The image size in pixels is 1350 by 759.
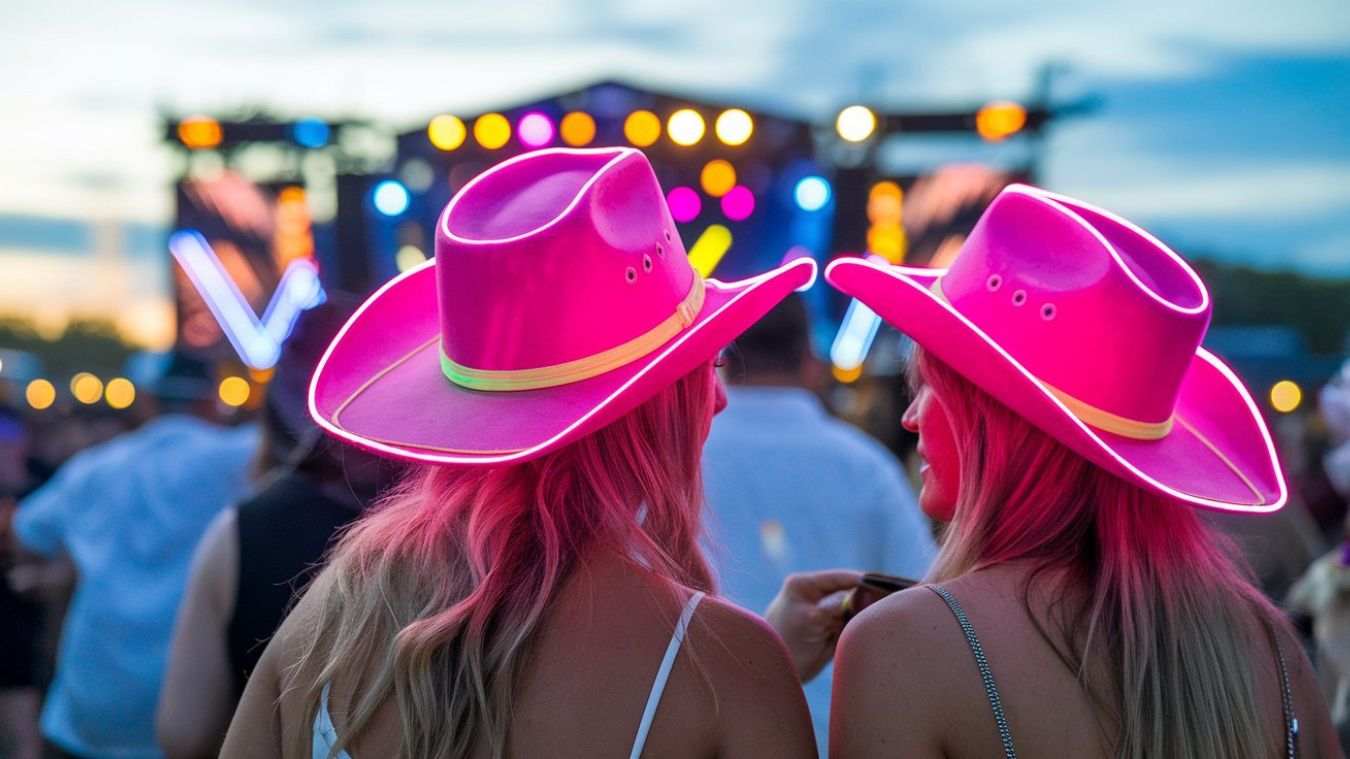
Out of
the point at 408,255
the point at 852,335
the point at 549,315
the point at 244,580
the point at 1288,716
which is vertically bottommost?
the point at 852,335

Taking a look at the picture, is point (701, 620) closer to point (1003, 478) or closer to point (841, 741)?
point (841, 741)

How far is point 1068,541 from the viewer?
1.84 m

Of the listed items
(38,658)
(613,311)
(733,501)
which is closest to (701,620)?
(613,311)

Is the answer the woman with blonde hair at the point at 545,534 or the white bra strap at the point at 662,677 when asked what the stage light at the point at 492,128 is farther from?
the white bra strap at the point at 662,677

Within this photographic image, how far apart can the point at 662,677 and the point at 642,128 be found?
19.7ft

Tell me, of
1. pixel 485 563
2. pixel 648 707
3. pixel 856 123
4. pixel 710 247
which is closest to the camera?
pixel 648 707

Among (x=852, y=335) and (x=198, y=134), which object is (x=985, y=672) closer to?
(x=852, y=335)

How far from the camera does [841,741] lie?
1738 millimetres

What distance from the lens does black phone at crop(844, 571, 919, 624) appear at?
2043mm

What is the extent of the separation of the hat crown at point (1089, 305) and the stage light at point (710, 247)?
5.83 metres

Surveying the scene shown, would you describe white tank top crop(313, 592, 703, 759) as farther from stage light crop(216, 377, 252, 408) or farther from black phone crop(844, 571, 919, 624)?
stage light crop(216, 377, 252, 408)

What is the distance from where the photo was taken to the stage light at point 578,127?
718cm

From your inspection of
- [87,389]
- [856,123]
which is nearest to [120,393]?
[87,389]

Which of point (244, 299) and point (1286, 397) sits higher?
point (244, 299)
